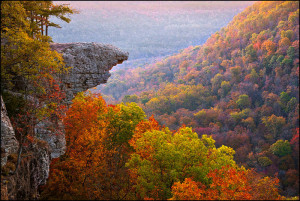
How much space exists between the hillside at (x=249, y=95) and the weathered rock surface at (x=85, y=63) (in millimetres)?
23519

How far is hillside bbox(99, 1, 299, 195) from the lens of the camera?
5053 centimetres

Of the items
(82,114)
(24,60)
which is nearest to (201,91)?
(82,114)

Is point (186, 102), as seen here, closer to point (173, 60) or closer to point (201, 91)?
point (201, 91)

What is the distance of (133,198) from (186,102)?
235 feet

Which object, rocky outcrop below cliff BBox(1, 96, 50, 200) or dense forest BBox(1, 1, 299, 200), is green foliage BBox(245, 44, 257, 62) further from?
rocky outcrop below cliff BBox(1, 96, 50, 200)

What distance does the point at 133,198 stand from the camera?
16.7 meters

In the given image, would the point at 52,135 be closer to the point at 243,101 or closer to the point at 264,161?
the point at 264,161

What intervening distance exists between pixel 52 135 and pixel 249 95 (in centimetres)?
7369

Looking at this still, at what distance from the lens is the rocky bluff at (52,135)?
10.7 m

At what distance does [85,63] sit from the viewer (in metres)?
17.9

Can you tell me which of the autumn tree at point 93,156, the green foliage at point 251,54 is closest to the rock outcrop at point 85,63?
the autumn tree at point 93,156

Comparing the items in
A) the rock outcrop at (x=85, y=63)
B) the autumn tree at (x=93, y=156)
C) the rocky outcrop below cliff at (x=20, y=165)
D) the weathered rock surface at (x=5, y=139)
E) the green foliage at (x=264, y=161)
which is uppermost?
the rock outcrop at (x=85, y=63)

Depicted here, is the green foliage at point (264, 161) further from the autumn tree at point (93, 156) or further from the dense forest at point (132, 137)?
the autumn tree at point (93, 156)

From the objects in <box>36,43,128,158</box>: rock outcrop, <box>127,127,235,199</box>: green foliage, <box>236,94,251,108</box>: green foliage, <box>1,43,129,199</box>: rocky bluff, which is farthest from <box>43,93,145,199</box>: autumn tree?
<box>236,94,251,108</box>: green foliage
